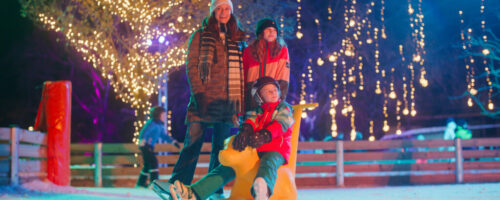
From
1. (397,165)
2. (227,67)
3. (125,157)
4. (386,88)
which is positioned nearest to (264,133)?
(227,67)

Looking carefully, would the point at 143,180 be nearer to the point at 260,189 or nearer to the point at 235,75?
the point at 235,75

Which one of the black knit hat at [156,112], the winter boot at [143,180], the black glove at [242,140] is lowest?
the winter boot at [143,180]

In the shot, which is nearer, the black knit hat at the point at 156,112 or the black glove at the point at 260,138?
the black glove at the point at 260,138

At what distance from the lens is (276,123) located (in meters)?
3.29

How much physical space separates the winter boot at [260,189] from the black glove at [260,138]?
0.98 feet

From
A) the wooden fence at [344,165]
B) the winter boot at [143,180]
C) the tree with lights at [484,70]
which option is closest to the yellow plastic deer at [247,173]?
the winter boot at [143,180]

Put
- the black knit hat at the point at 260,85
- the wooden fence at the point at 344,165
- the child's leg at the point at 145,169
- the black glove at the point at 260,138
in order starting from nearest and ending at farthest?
the black glove at the point at 260,138, the black knit hat at the point at 260,85, the child's leg at the point at 145,169, the wooden fence at the point at 344,165

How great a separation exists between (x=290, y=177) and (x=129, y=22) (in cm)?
900

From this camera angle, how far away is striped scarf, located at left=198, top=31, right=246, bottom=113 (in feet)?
12.7

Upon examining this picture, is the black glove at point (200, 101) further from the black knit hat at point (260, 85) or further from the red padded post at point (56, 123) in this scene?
the red padded post at point (56, 123)

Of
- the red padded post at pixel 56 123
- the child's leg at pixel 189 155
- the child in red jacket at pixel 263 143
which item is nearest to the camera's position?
the child in red jacket at pixel 263 143

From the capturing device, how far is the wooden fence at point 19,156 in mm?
6309

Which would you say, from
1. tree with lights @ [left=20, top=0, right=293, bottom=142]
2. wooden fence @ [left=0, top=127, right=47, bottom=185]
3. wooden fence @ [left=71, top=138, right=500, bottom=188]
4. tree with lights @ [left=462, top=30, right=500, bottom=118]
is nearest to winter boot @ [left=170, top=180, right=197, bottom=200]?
wooden fence @ [left=0, top=127, right=47, bottom=185]

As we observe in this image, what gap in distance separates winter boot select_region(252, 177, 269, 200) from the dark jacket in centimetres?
103
